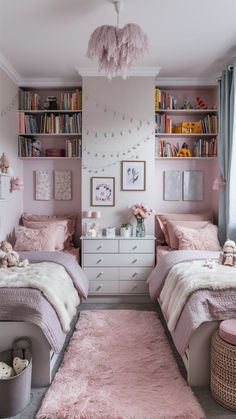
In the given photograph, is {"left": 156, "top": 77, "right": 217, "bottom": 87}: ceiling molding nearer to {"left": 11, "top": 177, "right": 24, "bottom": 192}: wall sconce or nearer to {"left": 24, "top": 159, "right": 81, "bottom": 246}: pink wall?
{"left": 24, "top": 159, "right": 81, "bottom": 246}: pink wall

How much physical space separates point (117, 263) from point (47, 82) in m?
2.33

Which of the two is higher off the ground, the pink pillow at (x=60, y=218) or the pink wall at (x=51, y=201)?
the pink wall at (x=51, y=201)

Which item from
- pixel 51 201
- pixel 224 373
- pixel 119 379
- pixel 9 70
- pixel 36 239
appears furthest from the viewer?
pixel 51 201

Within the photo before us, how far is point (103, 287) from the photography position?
12.6ft

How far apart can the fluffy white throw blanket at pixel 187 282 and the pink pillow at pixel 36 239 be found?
4.36 feet

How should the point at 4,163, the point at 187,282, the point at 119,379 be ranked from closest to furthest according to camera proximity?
1. the point at 119,379
2. the point at 187,282
3. the point at 4,163

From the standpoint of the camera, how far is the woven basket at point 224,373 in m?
1.95

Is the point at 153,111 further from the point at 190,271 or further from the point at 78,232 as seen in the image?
the point at 190,271

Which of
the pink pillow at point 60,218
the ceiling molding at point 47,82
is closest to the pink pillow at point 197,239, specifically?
the pink pillow at point 60,218

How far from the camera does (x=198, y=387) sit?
7.22 feet

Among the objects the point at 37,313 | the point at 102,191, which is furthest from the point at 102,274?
the point at 37,313

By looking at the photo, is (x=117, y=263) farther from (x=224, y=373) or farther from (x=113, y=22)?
(x=113, y=22)

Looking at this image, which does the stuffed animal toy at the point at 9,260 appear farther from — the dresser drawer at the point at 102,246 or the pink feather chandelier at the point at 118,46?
the pink feather chandelier at the point at 118,46

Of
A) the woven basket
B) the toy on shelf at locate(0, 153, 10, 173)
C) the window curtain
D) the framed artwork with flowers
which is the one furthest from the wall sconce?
the woven basket
